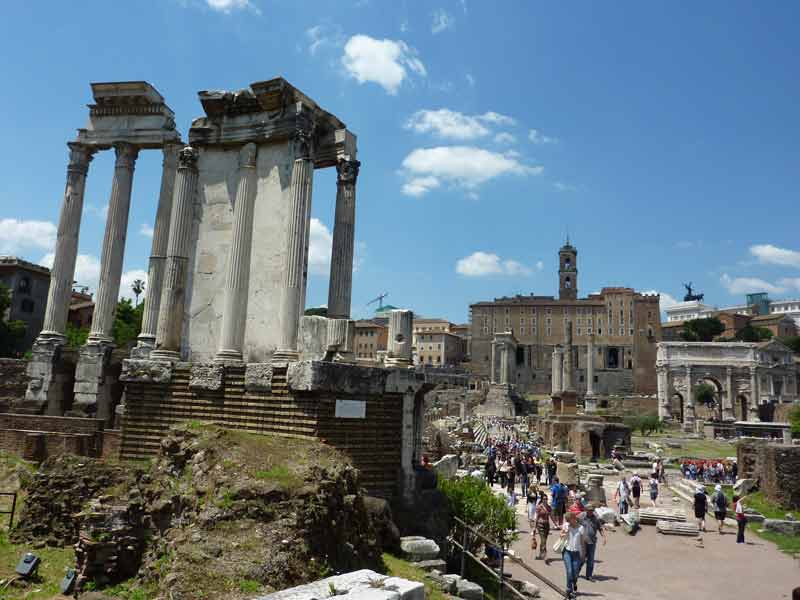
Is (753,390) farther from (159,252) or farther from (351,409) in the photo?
(351,409)

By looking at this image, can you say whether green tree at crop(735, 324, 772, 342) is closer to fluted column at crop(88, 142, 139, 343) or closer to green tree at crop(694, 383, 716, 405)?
green tree at crop(694, 383, 716, 405)

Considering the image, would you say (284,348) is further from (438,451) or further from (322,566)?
(438,451)

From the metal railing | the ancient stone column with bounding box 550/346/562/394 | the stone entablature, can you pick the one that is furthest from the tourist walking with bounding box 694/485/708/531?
the stone entablature

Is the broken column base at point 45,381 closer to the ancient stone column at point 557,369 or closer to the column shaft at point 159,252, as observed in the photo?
the column shaft at point 159,252

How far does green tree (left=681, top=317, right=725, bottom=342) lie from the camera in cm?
10344

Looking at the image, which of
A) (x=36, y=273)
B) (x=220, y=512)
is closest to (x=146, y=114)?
(x=220, y=512)

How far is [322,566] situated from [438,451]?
57.7 ft

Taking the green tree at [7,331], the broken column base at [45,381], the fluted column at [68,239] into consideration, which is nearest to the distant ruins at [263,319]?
the broken column base at [45,381]

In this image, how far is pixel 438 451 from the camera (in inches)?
902

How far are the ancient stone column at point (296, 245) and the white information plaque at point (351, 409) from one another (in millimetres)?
1601

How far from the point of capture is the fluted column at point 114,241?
19094mm

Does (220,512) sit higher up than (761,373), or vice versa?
(761,373)

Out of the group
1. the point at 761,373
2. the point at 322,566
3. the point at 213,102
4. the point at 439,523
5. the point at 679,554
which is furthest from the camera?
the point at 761,373

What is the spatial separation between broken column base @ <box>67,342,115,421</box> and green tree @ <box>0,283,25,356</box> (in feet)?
83.9
